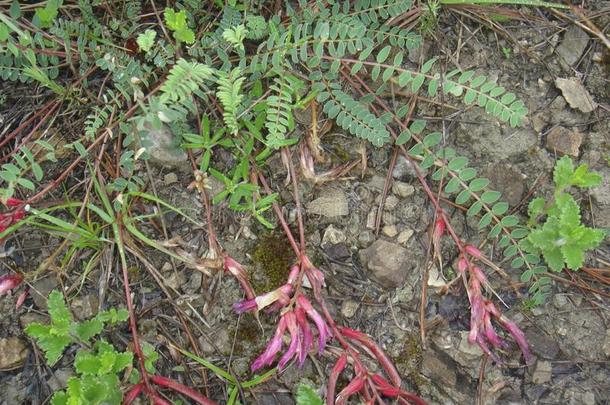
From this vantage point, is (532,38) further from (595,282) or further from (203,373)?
(203,373)

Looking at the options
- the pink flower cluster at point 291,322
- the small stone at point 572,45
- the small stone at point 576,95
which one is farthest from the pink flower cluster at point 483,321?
the small stone at point 572,45

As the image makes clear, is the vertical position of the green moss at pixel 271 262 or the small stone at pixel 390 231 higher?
the small stone at pixel 390 231

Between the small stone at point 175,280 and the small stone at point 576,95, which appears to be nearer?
the small stone at point 175,280

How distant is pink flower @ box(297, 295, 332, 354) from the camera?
8.95ft

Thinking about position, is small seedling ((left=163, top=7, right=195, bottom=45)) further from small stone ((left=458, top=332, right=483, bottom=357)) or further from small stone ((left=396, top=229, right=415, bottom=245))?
small stone ((left=458, top=332, right=483, bottom=357))

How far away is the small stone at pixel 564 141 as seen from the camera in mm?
3055

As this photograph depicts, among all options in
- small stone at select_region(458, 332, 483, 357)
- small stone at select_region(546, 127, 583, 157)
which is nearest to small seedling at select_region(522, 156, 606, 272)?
small stone at select_region(546, 127, 583, 157)

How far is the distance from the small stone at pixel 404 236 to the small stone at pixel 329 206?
0.28m

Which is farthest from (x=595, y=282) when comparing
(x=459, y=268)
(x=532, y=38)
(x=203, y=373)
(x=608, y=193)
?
(x=203, y=373)

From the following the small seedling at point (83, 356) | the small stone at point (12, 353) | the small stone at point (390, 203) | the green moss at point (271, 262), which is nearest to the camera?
the small seedling at point (83, 356)

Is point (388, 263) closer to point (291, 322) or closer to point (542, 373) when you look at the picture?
point (291, 322)

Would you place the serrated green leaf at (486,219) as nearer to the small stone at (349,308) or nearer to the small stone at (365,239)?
the small stone at (365,239)

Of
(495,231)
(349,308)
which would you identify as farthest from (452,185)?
(349,308)

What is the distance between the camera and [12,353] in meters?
2.80
